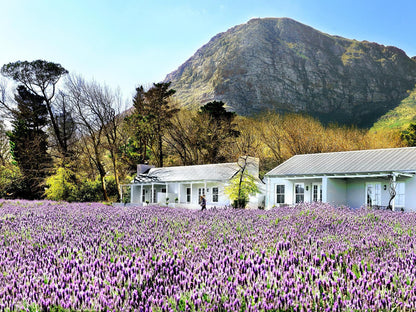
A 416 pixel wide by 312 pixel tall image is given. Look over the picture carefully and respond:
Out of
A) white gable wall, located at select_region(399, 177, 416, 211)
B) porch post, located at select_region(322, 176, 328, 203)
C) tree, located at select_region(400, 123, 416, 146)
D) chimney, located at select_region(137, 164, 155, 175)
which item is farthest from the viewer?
tree, located at select_region(400, 123, 416, 146)

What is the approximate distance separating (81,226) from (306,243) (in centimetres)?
363

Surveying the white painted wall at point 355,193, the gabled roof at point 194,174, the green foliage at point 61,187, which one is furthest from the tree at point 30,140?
the white painted wall at point 355,193

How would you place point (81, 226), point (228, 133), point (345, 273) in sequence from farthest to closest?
1. point (228, 133)
2. point (81, 226)
3. point (345, 273)

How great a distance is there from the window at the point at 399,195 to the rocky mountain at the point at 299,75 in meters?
68.0

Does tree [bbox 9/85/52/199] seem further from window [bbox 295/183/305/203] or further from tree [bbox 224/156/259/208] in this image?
window [bbox 295/183/305/203]

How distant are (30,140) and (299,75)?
95002 mm

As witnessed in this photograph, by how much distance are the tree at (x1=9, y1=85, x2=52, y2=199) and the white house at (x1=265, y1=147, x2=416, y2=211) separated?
907 inches

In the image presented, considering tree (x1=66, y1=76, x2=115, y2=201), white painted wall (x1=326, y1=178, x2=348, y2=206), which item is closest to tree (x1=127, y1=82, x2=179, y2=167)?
tree (x1=66, y1=76, x2=115, y2=201)

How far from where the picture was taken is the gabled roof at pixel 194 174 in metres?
28.8

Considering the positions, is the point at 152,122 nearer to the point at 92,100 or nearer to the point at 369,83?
the point at 92,100

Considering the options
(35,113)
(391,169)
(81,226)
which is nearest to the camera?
(81,226)

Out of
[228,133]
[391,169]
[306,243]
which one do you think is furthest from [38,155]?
[306,243]

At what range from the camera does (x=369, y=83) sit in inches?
4422

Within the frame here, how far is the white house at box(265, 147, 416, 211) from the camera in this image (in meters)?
19.6
